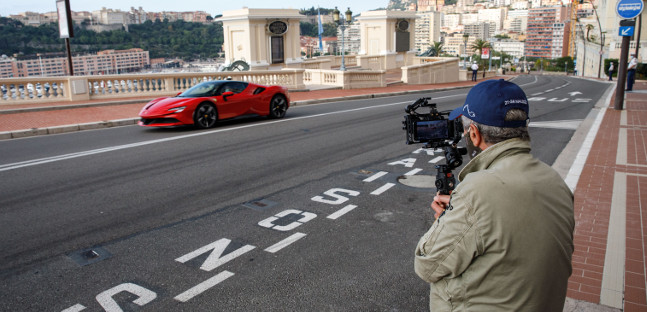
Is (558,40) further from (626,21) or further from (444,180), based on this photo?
(444,180)

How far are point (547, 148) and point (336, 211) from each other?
6263mm

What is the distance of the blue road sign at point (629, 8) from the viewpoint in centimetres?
1447

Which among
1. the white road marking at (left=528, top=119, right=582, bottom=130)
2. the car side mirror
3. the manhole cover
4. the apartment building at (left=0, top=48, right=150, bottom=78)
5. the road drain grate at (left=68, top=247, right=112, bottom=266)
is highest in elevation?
the apartment building at (left=0, top=48, right=150, bottom=78)

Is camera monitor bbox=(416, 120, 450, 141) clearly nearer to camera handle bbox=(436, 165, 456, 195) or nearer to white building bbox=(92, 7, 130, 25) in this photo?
camera handle bbox=(436, 165, 456, 195)

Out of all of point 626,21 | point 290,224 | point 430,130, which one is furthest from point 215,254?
point 626,21

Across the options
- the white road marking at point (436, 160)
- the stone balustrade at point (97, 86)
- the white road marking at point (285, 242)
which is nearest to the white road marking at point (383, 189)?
the white road marking at point (436, 160)

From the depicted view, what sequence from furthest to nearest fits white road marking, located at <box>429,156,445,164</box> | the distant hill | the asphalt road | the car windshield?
the distant hill < the car windshield < white road marking, located at <box>429,156,445,164</box> < the asphalt road

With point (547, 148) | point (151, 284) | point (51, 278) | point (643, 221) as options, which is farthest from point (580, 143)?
point (51, 278)

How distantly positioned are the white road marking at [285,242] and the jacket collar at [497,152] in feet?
11.0

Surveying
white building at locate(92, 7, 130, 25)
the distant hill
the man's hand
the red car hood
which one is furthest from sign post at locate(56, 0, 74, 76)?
white building at locate(92, 7, 130, 25)

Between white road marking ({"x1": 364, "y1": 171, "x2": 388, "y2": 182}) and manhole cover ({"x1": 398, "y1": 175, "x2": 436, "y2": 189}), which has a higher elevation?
white road marking ({"x1": 364, "y1": 171, "x2": 388, "y2": 182})

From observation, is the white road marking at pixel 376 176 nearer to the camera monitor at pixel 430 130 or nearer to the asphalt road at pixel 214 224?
the asphalt road at pixel 214 224

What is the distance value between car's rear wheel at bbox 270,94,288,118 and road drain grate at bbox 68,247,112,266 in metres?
10.4

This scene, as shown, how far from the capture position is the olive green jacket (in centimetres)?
193
